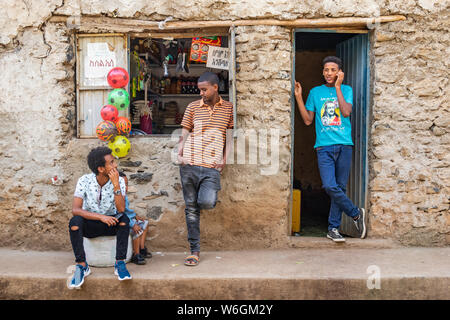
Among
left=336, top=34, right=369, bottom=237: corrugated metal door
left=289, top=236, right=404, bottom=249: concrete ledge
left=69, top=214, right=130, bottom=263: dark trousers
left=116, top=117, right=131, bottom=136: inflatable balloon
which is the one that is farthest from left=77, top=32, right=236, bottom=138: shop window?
left=289, top=236, right=404, bottom=249: concrete ledge

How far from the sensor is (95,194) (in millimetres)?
3883

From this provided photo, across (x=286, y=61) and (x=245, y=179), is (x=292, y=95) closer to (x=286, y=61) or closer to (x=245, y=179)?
(x=286, y=61)

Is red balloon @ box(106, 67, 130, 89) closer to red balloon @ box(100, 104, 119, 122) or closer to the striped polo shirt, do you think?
red balloon @ box(100, 104, 119, 122)

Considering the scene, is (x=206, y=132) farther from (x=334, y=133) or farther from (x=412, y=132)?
(x=412, y=132)

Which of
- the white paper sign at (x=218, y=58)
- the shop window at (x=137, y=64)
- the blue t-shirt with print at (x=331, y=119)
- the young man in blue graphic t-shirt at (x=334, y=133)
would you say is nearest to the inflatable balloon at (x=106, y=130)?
the shop window at (x=137, y=64)

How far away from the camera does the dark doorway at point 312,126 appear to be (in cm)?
494

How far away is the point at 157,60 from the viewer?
6207mm

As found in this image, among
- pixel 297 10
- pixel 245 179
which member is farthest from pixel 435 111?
pixel 245 179

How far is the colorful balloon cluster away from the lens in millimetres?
4504

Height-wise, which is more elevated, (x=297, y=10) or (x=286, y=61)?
(x=297, y=10)

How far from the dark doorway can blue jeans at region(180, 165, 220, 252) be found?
5.94 feet

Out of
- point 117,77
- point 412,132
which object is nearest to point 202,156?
point 117,77

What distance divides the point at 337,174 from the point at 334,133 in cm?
46
